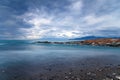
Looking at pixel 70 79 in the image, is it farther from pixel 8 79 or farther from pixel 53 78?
pixel 8 79

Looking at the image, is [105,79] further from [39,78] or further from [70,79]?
[39,78]

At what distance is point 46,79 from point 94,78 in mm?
6250

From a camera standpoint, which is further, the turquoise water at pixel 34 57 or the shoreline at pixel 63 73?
the turquoise water at pixel 34 57

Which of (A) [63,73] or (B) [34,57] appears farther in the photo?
(B) [34,57]

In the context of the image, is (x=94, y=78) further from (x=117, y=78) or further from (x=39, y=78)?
(x=39, y=78)

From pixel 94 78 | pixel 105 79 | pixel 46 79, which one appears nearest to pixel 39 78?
pixel 46 79

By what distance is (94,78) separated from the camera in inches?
632

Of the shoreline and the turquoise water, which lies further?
the turquoise water

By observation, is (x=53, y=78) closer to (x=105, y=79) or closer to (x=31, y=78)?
(x=31, y=78)

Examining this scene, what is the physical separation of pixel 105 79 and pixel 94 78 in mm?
1348

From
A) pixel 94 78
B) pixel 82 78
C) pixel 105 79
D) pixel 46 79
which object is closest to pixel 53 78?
pixel 46 79

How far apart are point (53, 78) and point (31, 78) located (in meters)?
2.91

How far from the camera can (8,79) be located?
15.8 m

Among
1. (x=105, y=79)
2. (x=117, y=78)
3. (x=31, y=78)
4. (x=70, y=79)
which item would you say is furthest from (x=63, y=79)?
(x=117, y=78)
